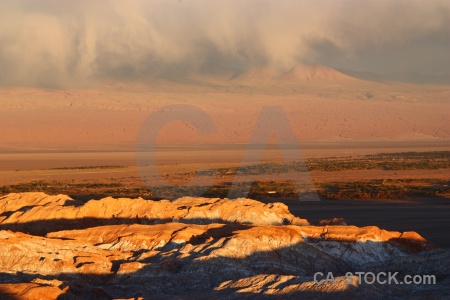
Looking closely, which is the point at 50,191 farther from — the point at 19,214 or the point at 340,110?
the point at 340,110

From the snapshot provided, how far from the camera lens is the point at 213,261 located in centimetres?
1706

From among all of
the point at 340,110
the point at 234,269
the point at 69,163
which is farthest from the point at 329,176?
the point at 340,110

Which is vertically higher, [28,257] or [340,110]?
[340,110]

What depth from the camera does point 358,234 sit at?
19453 mm

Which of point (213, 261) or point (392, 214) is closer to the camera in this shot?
point (213, 261)

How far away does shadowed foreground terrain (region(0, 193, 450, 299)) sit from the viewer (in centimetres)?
1474

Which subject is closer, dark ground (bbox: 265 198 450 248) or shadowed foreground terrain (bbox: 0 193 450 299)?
shadowed foreground terrain (bbox: 0 193 450 299)

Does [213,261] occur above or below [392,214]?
above

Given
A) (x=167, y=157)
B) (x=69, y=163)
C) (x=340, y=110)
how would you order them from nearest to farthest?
1. (x=69, y=163)
2. (x=167, y=157)
3. (x=340, y=110)

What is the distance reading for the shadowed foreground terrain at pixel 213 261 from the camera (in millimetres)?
14742


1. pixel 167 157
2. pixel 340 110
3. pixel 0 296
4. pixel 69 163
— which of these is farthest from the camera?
pixel 340 110

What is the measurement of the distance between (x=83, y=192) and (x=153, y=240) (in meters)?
24.1

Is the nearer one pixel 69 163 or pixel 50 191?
pixel 50 191

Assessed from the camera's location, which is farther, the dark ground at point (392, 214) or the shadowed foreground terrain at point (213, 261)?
the dark ground at point (392, 214)
